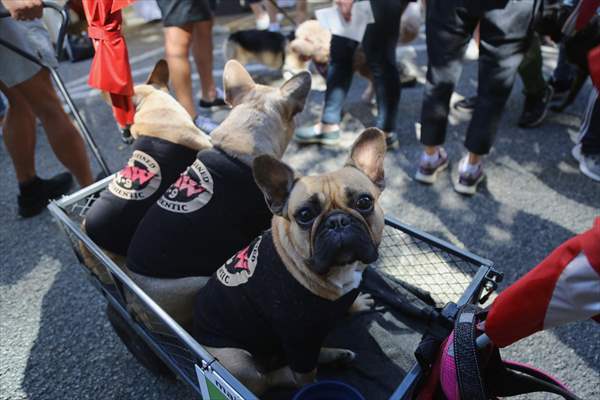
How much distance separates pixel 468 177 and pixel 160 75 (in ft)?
7.16

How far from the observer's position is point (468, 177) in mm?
3131

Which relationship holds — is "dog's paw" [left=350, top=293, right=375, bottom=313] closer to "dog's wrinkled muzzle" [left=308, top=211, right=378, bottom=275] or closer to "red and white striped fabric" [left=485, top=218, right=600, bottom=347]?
"dog's wrinkled muzzle" [left=308, top=211, right=378, bottom=275]

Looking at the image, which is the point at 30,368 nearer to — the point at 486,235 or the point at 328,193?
the point at 328,193

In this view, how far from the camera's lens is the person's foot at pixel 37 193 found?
334 cm

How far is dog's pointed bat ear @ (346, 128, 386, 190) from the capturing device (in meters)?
1.57

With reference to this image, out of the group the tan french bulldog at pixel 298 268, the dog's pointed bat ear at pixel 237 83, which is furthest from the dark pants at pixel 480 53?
the tan french bulldog at pixel 298 268

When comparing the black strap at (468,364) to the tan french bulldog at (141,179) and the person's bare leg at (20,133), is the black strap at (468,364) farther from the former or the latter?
the person's bare leg at (20,133)

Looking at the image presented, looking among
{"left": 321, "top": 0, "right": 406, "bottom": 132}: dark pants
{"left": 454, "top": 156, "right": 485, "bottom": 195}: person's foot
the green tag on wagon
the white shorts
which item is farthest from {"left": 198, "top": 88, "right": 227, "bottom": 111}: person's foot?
the green tag on wagon

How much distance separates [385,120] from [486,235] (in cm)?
131

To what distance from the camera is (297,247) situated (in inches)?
59.1

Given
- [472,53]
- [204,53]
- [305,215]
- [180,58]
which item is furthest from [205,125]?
[472,53]

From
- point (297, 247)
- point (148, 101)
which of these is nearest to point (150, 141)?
point (148, 101)

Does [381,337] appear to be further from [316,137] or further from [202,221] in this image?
[316,137]

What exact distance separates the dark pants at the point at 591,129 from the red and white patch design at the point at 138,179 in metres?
2.94
